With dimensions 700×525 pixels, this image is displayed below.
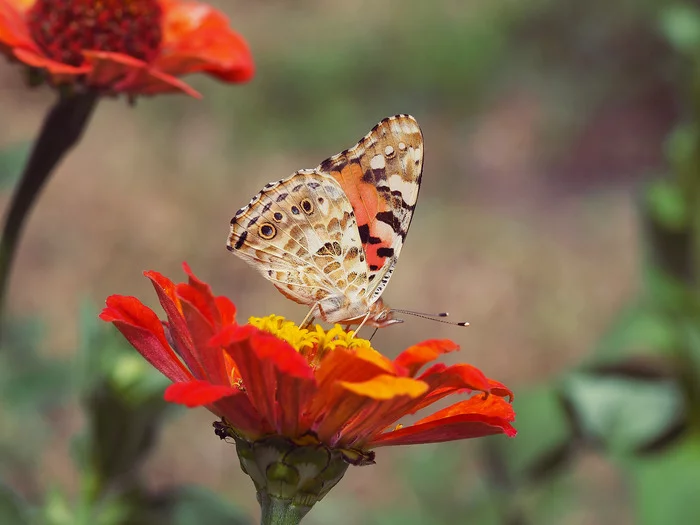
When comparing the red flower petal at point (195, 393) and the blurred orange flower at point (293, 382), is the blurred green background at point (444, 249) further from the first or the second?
the red flower petal at point (195, 393)

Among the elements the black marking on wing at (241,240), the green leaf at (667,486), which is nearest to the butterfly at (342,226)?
the black marking on wing at (241,240)

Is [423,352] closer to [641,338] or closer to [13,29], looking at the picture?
[13,29]

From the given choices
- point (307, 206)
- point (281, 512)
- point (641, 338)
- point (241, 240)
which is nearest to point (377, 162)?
point (307, 206)

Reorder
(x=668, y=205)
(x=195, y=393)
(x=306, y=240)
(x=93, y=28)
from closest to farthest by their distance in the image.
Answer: (x=195, y=393) → (x=306, y=240) → (x=93, y=28) → (x=668, y=205)

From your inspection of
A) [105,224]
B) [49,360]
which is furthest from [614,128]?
[49,360]

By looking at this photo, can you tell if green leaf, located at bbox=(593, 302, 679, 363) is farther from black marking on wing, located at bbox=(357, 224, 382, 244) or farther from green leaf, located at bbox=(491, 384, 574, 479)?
black marking on wing, located at bbox=(357, 224, 382, 244)

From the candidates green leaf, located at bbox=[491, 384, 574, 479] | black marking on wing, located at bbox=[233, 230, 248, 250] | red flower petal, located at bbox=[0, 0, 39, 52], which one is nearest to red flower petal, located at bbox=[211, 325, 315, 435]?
black marking on wing, located at bbox=[233, 230, 248, 250]
